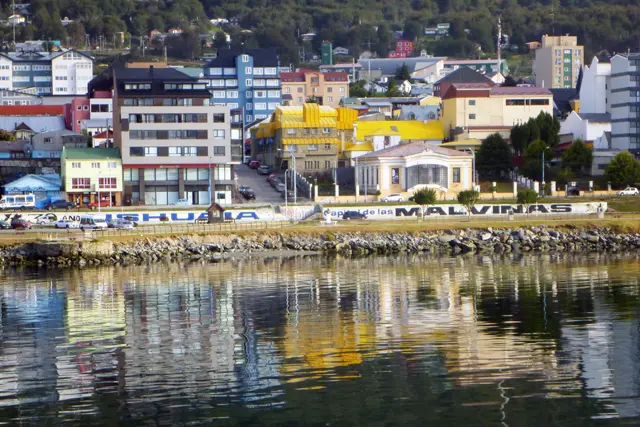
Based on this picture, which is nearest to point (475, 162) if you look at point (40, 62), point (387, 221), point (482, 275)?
point (387, 221)

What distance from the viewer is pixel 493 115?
358ft

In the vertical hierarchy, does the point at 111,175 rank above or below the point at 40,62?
below

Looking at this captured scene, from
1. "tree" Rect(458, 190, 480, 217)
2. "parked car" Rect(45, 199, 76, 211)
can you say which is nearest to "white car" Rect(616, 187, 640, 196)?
"tree" Rect(458, 190, 480, 217)

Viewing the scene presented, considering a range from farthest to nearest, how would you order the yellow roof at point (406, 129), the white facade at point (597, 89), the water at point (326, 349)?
the white facade at point (597, 89)
the yellow roof at point (406, 129)
the water at point (326, 349)

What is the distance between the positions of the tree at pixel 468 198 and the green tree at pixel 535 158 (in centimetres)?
1468

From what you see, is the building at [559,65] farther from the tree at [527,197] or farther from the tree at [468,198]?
the tree at [468,198]

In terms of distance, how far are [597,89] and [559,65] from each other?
2649 inches

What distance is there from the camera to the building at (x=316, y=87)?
157125 millimetres

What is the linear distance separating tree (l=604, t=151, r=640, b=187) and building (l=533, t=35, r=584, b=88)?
90.5 metres

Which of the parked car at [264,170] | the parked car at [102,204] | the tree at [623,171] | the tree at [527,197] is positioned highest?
the parked car at [264,170]

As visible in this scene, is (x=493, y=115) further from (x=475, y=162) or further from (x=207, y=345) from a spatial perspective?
(x=207, y=345)

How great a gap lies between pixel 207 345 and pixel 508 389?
35.9ft

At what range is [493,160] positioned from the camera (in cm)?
9981

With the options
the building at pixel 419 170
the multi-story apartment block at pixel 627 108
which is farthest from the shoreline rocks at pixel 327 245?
the multi-story apartment block at pixel 627 108
